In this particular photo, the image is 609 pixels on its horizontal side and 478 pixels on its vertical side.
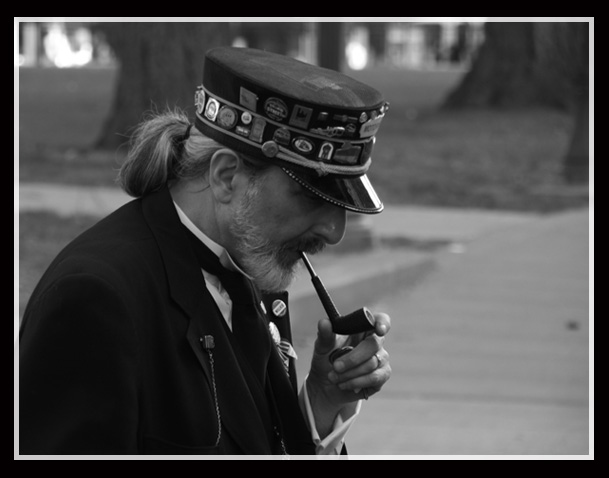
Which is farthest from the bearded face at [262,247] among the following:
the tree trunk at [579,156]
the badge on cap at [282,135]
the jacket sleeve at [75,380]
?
the tree trunk at [579,156]

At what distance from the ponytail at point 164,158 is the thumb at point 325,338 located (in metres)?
0.49

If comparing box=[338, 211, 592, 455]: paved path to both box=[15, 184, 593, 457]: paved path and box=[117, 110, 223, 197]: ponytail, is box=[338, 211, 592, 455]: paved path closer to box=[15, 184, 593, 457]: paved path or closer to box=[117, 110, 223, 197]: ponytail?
box=[15, 184, 593, 457]: paved path

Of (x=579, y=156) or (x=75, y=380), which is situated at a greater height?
(x=75, y=380)

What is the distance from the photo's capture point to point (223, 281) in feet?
8.57

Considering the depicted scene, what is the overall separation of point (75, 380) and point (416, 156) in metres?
15.1

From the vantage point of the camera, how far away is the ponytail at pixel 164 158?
2578 mm

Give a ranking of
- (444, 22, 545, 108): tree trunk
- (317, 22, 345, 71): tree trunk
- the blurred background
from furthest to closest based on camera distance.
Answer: (444, 22, 545, 108): tree trunk → the blurred background → (317, 22, 345, 71): tree trunk

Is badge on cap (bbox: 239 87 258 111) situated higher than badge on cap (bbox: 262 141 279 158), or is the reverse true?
badge on cap (bbox: 239 87 258 111)

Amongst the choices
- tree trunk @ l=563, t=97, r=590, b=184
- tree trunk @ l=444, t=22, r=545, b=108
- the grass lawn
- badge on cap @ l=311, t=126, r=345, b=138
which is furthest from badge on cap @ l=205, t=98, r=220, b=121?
tree trunk @ l=444, t=22, r=545, b=108

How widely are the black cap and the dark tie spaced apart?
0.88 feet

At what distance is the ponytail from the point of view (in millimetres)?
2578

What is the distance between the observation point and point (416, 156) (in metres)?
17.1

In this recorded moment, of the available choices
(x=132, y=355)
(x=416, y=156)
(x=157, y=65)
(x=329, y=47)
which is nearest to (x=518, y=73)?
(x=416, y=156)

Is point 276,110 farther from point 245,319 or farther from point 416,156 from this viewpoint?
point 416,156
